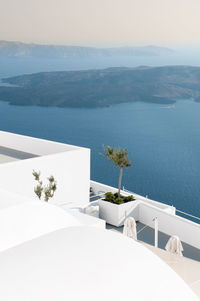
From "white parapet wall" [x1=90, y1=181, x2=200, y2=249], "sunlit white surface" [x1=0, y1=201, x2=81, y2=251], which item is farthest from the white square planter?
"sunlit white surface" [x1=0, y1=201, x2=81, y2=251]

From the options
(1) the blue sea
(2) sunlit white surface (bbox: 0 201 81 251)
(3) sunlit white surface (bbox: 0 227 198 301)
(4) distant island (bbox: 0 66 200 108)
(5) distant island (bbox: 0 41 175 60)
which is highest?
(5) distant island (bbox: 0 41 175 60)

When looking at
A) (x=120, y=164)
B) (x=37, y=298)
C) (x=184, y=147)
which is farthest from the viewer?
(x=184, y=147)

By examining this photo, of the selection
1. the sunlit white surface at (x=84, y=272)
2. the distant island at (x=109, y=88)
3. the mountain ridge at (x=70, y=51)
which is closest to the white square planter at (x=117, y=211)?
the sunlit white surface at (x=84, y=272)

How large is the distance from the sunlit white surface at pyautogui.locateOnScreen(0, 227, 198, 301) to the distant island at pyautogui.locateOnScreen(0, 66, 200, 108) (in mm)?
76430

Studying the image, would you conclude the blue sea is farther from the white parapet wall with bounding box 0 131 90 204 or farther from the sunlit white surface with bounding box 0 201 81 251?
the sunlit white surface with bounding box 0 201 81 251

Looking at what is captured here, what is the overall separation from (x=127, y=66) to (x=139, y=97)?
8.07 m

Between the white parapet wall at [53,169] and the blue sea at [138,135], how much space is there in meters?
37.2

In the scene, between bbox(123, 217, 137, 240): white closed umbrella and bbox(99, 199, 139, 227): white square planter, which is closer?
bbox(123, 217, 137, 240): white closed umbrella

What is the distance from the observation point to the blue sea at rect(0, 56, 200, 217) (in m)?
53.3

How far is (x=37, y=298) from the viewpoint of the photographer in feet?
10.0

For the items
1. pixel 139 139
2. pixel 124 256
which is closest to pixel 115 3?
pixel 139 139

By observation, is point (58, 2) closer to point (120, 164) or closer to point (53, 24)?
point (53, 24)

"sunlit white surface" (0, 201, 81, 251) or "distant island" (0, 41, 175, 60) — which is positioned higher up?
"distant island" (0, 41, 175, 60)

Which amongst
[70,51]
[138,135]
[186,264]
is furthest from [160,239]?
[70,51]
